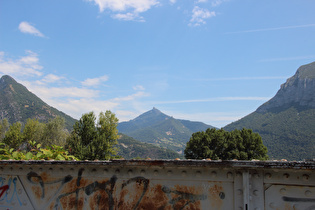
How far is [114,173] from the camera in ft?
16.3

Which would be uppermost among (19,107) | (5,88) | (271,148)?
(5,88)

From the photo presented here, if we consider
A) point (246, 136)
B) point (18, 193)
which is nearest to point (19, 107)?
point (246, 136)

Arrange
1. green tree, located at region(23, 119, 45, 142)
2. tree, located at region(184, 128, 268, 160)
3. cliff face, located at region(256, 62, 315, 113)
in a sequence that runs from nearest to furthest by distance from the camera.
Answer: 1. tree, located at region(184, 128, 268, 160)
2. green tree, located at region(23, 119, 45, 142)
3. cliff face, located at region(256, 62, 315, 113)

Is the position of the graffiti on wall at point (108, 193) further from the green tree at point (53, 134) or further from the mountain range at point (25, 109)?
the mountain range at point (25, 109)

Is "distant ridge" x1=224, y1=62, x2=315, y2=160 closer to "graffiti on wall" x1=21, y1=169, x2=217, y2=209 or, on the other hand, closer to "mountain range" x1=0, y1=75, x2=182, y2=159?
"mountain range" x1=0, y1=75, x2=182, y2=159

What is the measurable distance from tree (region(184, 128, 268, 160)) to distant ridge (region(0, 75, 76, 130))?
390 feet

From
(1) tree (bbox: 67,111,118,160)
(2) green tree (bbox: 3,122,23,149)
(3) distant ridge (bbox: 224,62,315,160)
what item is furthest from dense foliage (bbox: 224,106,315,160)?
(2) green tree (bbox: 3,122,23,149)

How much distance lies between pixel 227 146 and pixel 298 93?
152805mm

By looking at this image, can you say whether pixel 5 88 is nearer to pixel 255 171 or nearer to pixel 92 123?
pixel 92 123

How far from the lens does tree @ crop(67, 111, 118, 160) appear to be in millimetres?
33281

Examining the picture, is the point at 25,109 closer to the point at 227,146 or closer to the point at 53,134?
the point at 53,134

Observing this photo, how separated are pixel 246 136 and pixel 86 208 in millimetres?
38164

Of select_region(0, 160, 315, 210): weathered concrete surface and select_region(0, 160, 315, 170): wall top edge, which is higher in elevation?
select_region(0, 160, 315, 170): wall top edge

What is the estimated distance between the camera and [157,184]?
4676 mm
